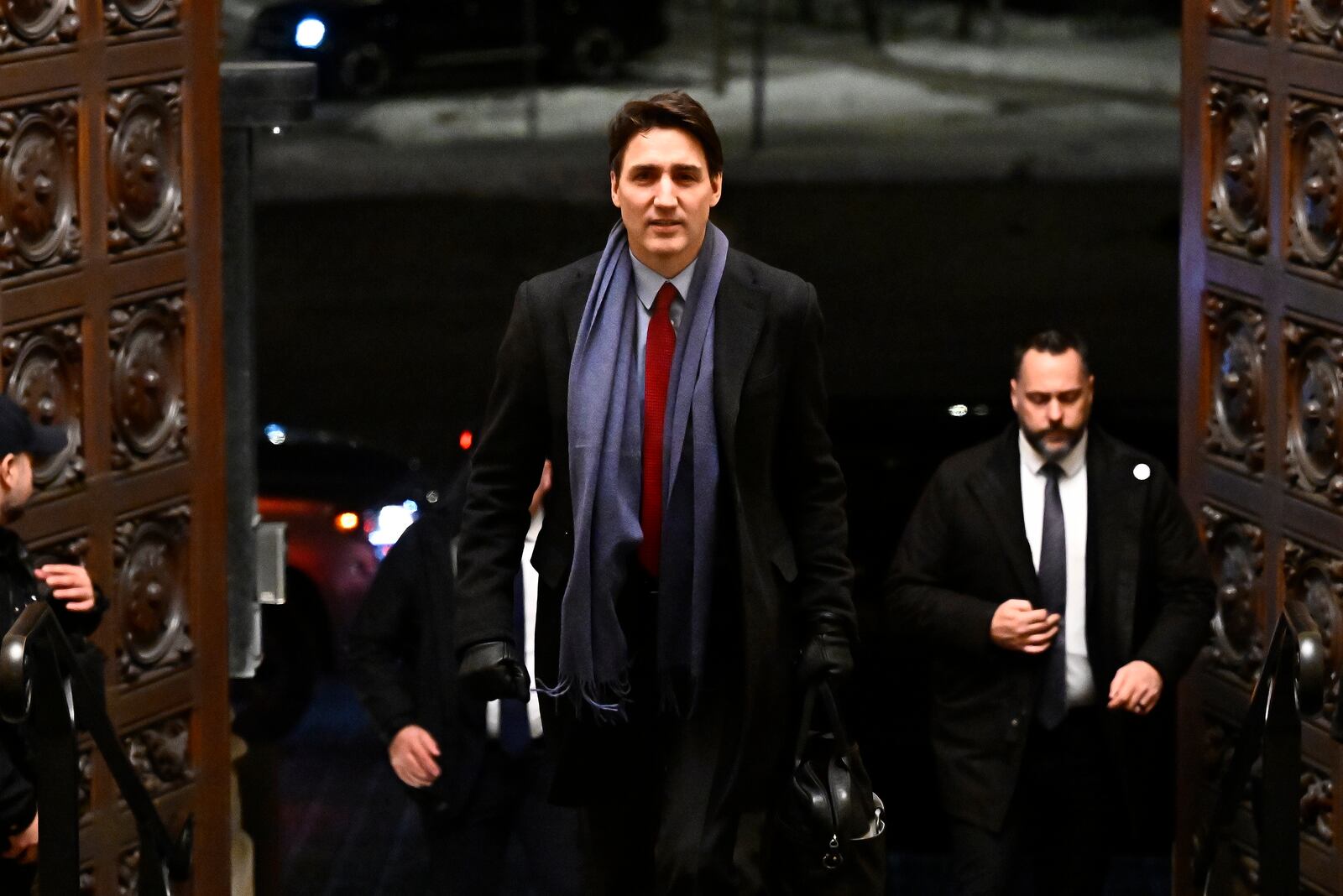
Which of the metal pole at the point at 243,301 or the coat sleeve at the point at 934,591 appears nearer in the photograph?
the coat sleeve at the point at 934,591

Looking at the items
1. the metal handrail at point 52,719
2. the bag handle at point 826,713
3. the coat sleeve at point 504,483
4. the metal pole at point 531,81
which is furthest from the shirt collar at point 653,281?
the metal pole at point 531,81

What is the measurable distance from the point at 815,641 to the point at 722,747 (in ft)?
0.93

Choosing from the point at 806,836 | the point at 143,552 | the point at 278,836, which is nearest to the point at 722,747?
the point at 806,836

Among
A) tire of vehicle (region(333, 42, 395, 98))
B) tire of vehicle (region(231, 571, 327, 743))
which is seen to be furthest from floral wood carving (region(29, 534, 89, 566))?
tire of vehicle (region(333, 42, 395, 98))

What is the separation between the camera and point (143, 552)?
23.7 ft

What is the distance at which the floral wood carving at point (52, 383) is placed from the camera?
262 inches

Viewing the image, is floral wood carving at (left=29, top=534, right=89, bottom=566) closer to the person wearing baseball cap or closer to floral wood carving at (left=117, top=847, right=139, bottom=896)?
the person wearing baseball cap

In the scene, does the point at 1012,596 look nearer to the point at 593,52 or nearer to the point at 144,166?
the point at 144,166

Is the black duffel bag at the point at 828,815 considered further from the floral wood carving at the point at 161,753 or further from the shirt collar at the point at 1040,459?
the floral wood carving at the point at 161,753

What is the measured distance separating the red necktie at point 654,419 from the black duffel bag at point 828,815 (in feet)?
1.54

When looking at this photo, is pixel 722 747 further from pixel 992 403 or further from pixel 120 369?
pixel 992 403

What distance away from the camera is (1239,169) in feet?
24.0

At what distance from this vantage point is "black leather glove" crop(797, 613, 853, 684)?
209 inches

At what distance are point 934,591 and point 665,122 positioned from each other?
8.76 feet
